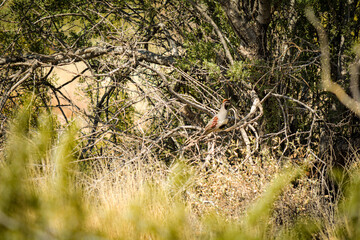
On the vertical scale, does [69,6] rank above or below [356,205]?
above

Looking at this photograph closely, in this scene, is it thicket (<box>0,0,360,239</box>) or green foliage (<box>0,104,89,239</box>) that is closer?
green foliage (<box>0,104,89,239</box>)

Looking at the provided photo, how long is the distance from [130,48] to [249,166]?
7.46ft

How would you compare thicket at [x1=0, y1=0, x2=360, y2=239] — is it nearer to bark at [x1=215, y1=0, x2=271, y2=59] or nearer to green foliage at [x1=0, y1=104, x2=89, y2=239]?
bark at [x1=215, y1=0, x2=271, y2=59]

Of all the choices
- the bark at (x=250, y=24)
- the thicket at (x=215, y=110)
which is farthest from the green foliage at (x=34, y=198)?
the bark at (x=250, y=24)

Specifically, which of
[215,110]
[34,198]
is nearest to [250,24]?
[215,110]

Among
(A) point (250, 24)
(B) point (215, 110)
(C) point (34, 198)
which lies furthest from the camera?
(A) point (250, 24)

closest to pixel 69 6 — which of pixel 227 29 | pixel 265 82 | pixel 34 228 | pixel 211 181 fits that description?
pixel 227 29

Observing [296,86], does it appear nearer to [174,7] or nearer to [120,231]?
[174,7]

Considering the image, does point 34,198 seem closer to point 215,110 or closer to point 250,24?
point 215,110

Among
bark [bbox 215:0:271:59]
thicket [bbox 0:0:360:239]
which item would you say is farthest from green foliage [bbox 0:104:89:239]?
bark [bbox 215:0:271:59]

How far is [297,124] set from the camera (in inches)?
232

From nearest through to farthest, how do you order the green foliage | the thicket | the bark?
the green foliage, the thicket, the bark

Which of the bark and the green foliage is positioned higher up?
the bark

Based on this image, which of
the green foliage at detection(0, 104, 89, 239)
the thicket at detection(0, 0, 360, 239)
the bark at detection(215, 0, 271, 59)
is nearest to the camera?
the green foliage at detection(0, 104, 89, 239)
